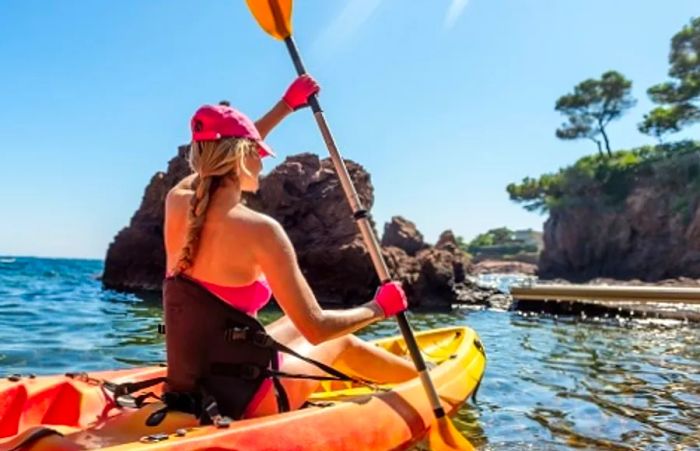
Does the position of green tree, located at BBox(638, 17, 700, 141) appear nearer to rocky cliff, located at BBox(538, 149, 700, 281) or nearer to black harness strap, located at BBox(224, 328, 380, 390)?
rocky cliff, located at BBox(538, 149, 700, 281)

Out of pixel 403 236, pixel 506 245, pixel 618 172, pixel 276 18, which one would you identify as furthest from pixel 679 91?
pixel 506 245

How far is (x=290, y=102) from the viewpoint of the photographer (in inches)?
169

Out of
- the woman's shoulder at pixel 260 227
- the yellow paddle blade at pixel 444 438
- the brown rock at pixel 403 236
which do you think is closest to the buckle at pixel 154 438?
the woman's shoulder at pixel 260 227

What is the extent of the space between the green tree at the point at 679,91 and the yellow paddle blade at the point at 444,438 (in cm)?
4364

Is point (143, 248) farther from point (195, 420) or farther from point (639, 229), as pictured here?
point (639, 229)

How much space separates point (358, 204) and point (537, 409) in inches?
111

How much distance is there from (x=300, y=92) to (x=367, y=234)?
104cm

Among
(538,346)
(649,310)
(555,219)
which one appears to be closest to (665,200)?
(555,219)

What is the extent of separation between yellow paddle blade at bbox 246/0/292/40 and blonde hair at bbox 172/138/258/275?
2281 millimetres

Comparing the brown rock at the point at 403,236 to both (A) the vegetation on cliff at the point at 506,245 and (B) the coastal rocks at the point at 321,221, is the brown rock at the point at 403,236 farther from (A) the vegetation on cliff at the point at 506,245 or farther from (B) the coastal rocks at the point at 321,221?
(A) the vegetation on cliff at the point at 506,245

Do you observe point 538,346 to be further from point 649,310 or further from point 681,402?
point 649,310

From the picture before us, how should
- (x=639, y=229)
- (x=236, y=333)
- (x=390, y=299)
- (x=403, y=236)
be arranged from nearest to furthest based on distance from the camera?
1. (x=236, y=333)
2. (x=390, y=299)
3. (x=403, y=236)
4. (x=639, y=229)

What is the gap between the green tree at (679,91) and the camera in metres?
41.2

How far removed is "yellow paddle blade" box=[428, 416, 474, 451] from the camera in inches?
151
